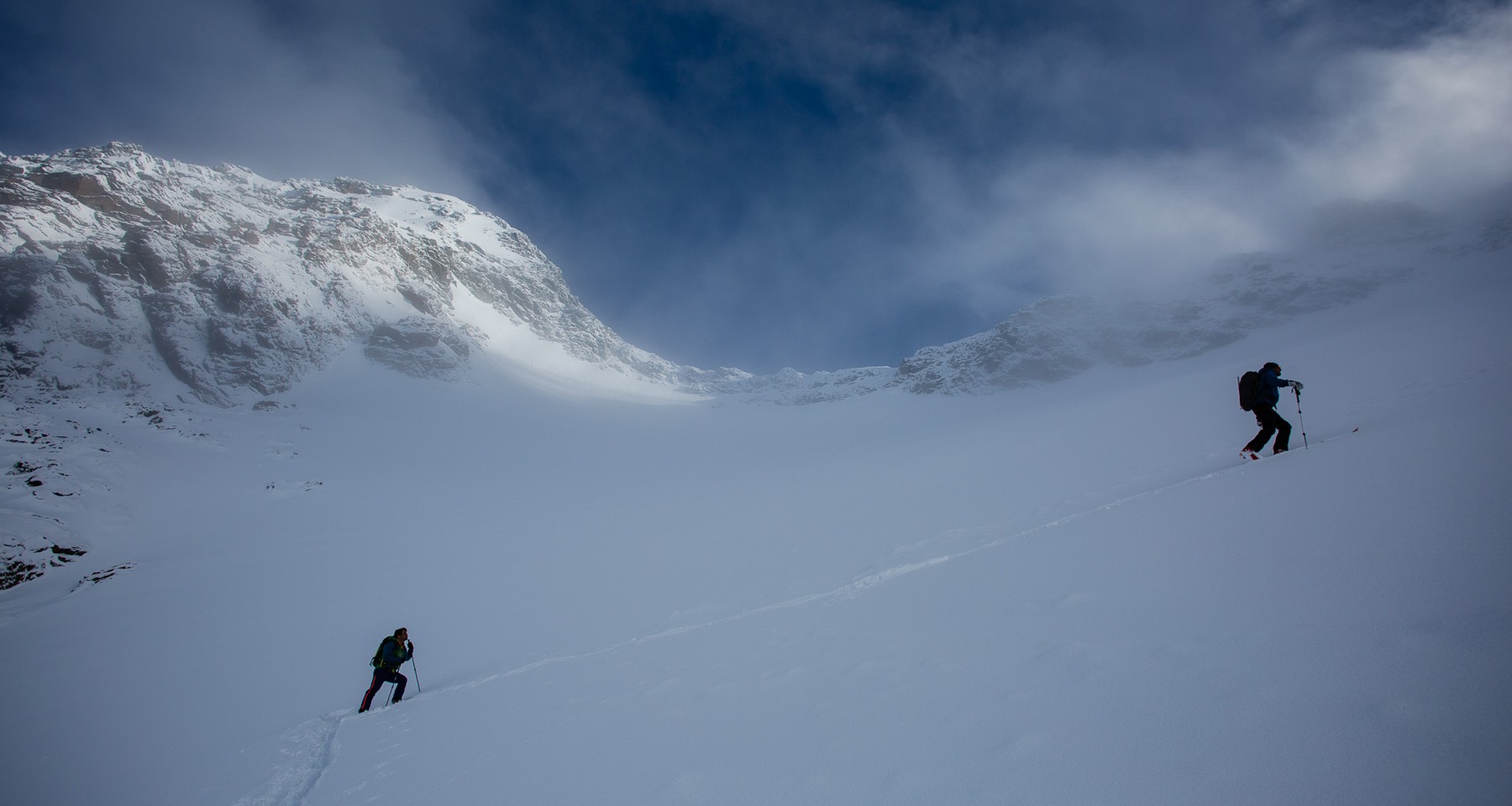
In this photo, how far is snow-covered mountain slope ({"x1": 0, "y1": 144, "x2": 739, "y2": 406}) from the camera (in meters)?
52.2

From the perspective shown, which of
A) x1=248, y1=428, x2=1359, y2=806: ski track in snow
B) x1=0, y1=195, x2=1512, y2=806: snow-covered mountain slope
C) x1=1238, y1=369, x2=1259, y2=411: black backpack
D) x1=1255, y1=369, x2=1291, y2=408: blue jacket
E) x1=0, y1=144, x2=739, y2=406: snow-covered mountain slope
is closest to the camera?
x1=0, y1=195, x2=1512, y2=806: snow-covered mountain slope

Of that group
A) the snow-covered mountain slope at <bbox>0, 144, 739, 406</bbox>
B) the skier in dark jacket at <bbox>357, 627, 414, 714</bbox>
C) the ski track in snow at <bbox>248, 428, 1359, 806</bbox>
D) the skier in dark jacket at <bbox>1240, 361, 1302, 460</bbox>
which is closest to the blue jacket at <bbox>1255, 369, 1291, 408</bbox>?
the skier in dark jacket at <bbox>1240, 361, 1302, 460</bbox>

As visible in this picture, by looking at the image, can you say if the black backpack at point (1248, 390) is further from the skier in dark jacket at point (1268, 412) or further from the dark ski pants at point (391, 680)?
the dark ski pants at point (391, 680)

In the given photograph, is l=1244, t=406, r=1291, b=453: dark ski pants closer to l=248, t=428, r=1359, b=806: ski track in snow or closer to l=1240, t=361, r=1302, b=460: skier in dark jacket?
l=1240, t=361, r=1302, b=460: skier in dark jacket

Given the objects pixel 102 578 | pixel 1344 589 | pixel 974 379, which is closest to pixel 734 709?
pixel 1344 589

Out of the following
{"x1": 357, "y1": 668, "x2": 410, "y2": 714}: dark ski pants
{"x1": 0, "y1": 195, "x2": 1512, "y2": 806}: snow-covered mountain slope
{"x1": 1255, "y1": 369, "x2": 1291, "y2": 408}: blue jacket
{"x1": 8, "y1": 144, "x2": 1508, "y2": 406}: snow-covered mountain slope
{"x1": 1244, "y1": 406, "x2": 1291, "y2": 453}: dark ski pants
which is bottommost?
{"x1": 357, "y1": 668, "x2": 410, "y2": 714}: dark ski pants

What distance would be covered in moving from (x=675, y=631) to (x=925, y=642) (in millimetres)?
4229

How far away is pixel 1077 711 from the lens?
2.71 meters

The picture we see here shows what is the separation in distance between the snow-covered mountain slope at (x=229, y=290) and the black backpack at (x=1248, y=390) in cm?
7684

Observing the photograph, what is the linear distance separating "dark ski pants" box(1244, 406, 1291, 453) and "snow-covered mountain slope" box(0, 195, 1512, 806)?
618mm

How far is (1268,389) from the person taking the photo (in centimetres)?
774

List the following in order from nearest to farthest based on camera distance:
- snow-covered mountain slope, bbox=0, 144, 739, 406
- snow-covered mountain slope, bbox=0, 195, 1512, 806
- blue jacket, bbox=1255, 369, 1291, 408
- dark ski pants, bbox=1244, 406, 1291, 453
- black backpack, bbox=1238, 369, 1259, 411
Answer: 1. snow-covered mountain slope, bbox=0, 195, 1512, 806
2. dark ski pants, bbox=1244, 406, 1291, 453
3. blue jacket, bbox=1255, 369, 1291, 408
4. black backpack, bbox=1238, 369, 1259, 411
5. snow-covered mountain slope, bbox=0, 144, 739, 406

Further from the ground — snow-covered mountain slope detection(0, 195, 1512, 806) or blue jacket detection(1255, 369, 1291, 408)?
blue jacket detection(1255, 369, 1291, 408)

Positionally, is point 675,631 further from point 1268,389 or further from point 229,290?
point 229,290
